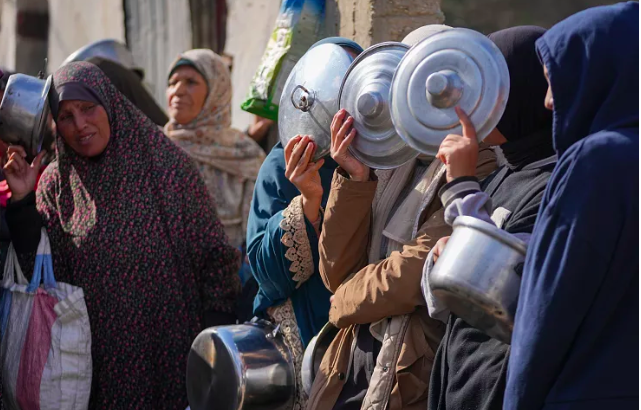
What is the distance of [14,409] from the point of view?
11.5 ft

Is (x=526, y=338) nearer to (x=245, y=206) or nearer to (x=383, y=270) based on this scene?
(x=383, y=270)

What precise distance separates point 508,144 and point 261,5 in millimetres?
5100

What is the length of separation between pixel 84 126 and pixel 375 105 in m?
1.57

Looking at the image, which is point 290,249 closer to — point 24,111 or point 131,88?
point 24,111

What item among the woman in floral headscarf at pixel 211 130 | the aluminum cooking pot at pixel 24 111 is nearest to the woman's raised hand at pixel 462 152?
the aluminum cooking pot at pixel 24 111

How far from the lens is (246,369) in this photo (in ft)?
10.2

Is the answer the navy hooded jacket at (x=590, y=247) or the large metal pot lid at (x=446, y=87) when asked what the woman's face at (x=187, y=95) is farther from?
the navy hooded jacket at (x=590, y=247)

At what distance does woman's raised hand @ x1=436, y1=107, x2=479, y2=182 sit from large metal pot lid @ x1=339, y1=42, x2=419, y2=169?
315mm

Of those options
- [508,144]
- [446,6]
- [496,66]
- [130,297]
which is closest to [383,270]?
[508,144]

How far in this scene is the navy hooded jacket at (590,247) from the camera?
1825 mm

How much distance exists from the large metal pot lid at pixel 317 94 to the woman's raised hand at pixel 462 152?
0.58 m

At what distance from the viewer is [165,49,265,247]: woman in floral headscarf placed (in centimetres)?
517

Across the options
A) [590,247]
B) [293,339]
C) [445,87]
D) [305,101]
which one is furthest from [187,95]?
[590,247]

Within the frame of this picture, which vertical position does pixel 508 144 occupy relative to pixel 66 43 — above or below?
above
